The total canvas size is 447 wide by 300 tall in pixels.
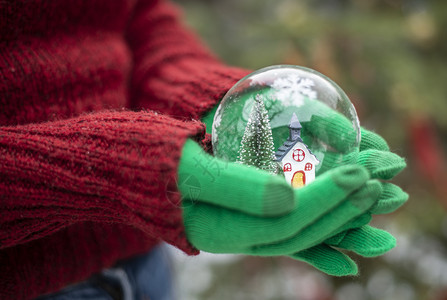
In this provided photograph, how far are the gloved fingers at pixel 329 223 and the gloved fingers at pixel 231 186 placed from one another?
0.07m

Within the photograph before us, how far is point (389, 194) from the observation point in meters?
0.75

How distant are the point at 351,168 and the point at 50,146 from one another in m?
0.48

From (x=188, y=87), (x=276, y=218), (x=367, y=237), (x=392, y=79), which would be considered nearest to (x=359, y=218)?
(x=367, y=237)

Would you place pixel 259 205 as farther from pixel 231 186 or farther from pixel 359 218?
pixel 359 218

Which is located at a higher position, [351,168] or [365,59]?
[365,59]

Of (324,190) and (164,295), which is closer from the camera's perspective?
(324,190)

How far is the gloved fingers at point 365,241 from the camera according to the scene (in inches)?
28.4

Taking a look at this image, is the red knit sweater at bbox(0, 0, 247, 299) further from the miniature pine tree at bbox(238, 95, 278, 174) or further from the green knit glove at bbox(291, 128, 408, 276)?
the green knit glove at bbox(291, 128, 408, 276)

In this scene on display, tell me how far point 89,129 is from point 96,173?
3.4 inches

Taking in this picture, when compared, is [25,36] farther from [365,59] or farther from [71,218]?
[365,59]

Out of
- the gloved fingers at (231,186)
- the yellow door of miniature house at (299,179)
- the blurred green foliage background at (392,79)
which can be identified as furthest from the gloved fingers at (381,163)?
the blurred green foliage background at (392,79)

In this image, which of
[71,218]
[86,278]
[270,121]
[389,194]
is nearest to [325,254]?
[389,194]

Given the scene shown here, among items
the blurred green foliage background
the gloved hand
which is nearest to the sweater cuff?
the gloved hand

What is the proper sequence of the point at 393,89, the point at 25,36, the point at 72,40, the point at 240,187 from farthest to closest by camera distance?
the point at 393,89 < the point at 72,40 < the point at 25,36 < the point at 240,187
